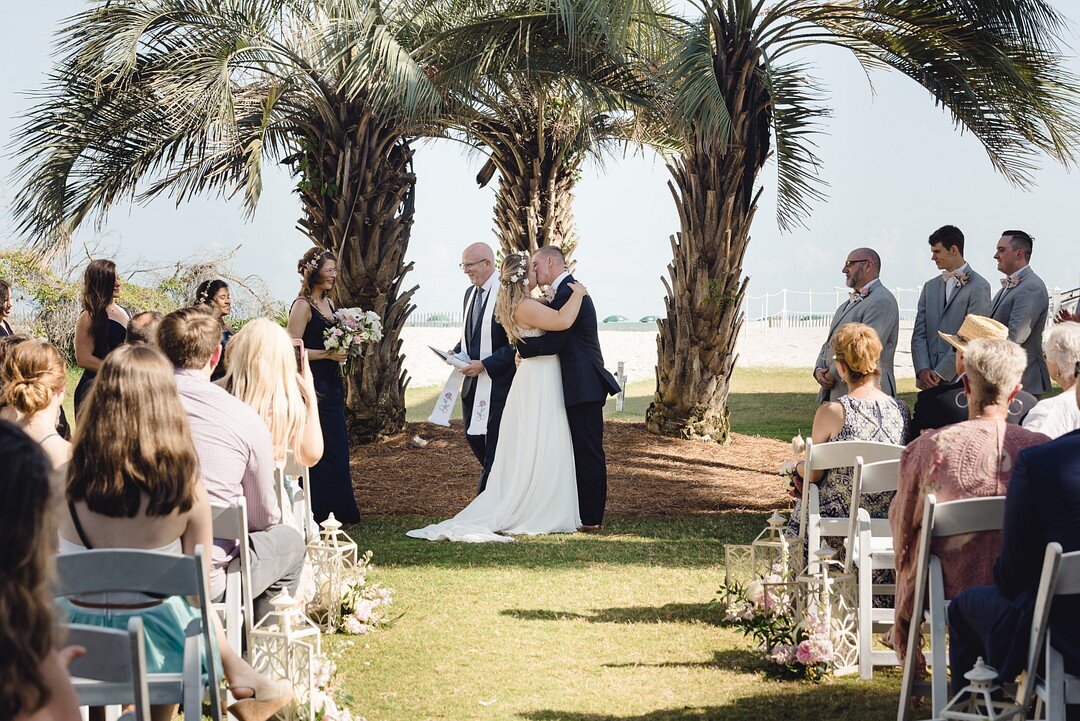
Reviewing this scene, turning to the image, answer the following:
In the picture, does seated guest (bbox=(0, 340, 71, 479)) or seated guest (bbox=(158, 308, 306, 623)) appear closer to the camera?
seated guest (bbox=(158, 308, 306, 623))

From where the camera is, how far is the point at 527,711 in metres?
4.56

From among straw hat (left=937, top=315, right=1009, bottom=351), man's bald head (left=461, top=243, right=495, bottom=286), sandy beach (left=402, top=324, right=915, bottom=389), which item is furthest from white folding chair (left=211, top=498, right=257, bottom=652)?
sandy beach (left=402, top=324, right=915, bottom=389)

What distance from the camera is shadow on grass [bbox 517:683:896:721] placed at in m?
4.45

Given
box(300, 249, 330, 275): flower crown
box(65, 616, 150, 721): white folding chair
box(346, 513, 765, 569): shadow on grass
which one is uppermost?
box(300, 249, 330, 275): flower crown

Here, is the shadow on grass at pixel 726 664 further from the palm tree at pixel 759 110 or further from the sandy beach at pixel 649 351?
the sandy beach at pixel 649 351

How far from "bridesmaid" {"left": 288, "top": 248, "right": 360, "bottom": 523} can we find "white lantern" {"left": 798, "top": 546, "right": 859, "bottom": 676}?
4.49 m

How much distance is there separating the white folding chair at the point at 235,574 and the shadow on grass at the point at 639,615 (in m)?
2.14

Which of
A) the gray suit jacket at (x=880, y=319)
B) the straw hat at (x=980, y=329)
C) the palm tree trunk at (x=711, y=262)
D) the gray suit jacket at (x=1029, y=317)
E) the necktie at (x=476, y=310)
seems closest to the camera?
the straw hat at (x=980, y=329)

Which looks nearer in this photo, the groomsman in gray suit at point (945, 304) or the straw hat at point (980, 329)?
the straw hat at point (980, 329)

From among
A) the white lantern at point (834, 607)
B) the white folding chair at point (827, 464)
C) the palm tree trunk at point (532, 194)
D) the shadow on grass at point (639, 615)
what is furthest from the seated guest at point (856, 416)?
the palm tree trunk at point (532, 194)

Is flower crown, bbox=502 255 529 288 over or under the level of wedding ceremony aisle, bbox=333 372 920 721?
over

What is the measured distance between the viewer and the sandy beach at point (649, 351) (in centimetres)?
2842

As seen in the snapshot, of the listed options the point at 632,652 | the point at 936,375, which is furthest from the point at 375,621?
the point at 936,375

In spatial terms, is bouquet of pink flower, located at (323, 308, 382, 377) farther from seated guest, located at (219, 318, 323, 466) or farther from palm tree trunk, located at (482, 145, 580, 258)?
palm tree trunk, located at (482, 145, 580, 258)
